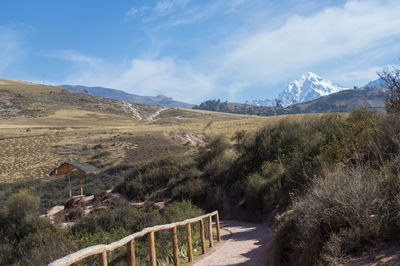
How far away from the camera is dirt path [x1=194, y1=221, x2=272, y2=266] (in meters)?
8.06

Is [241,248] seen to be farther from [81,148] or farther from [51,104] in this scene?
[51,104]

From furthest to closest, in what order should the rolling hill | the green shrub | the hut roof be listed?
the rolling hill → the hut roof → the green shrub

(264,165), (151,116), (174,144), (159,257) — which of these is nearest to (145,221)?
(159,257)

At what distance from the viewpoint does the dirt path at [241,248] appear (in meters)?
8.06

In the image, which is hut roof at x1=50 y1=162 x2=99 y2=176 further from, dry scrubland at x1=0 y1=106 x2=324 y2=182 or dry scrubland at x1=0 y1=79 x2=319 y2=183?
dry scrubland at x1=0 y1=106 x2=324 y2=182

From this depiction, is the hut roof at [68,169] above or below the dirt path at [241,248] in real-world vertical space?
above

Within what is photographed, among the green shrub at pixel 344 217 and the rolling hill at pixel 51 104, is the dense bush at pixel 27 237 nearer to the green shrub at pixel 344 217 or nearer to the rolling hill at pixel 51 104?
the green shrub at pixel 344 217

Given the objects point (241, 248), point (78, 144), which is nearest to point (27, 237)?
point (241, 248)

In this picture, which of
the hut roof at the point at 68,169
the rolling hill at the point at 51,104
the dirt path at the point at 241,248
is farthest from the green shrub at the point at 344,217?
the rolling hill at the point at 51,104

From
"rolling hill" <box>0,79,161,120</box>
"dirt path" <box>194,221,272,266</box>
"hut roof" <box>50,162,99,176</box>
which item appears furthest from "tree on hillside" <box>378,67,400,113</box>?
"rolling hill" <box>0,79,161,120</box>

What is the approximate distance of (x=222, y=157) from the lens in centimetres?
2286

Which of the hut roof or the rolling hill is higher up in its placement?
the rolling hill

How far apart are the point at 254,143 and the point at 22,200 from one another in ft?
Result: 45.4

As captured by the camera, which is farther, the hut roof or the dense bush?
the hut roof
